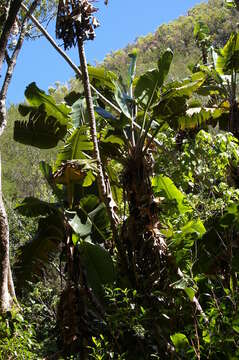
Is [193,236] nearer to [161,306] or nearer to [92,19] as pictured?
[161,306]

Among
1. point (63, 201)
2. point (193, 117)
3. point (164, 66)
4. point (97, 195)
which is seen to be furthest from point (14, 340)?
point (193, 117)

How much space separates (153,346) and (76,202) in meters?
2.59

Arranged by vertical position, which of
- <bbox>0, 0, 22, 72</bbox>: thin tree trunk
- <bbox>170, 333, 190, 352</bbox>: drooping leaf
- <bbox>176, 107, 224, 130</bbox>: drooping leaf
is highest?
<bbox>0, 0, 22, 72</bbox>: thin tree trunk

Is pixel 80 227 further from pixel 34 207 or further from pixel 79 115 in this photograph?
pixel 79 115

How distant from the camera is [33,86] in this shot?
25.7 feet

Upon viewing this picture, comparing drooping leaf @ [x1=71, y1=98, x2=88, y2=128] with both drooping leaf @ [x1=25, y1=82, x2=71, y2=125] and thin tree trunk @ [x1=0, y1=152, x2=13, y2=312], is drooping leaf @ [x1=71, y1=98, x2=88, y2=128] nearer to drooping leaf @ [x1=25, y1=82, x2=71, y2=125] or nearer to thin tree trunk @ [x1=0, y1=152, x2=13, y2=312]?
drooping leaf @ [x1=25, y1=82, x2=71, y2=125]

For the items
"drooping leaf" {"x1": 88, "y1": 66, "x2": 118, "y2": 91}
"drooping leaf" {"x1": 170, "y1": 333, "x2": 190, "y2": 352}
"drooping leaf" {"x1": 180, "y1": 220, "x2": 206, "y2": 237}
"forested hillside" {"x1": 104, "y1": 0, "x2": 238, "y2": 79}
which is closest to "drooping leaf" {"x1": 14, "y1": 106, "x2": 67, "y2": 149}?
"drooping leaf" {"x1": 88, "y1": 66, "x2": 118, "y2": 91}

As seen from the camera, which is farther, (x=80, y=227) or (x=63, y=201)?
(x=63, y=201)

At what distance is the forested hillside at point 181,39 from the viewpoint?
42.1m

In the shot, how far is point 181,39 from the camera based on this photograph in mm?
50875

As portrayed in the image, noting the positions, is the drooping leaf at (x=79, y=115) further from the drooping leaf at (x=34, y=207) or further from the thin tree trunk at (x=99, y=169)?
the drooping leaf at (x=34, y=207)

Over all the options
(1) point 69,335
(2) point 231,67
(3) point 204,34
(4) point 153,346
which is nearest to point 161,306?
(4) point 153,346

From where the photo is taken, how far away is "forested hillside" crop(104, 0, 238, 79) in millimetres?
42062

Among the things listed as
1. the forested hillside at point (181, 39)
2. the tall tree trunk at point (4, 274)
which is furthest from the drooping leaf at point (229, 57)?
the forested hillside at point (181, 39)
